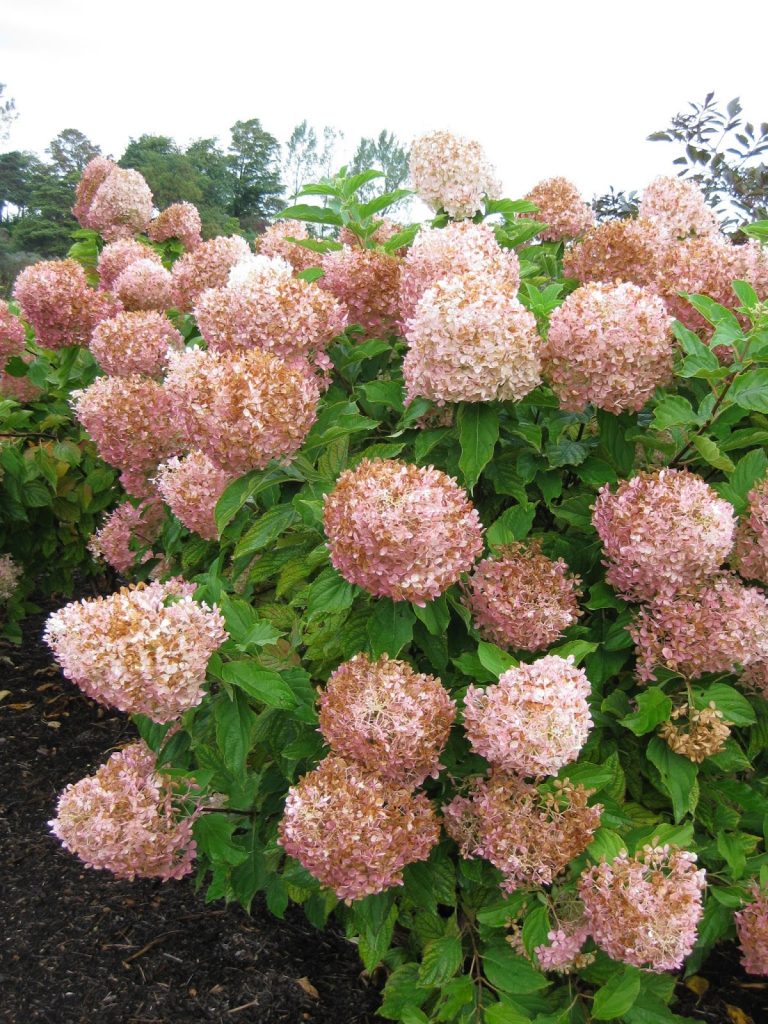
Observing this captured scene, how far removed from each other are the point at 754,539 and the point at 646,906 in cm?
89

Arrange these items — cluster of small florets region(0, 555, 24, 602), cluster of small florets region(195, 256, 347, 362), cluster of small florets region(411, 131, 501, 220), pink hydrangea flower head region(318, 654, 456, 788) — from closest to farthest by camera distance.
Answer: pink hydrangea flower head region(318, 654, 456, 788) → cluster of small florets region(195, 256, 347, 362) → cluster of small florets region(411, 131, 501, 220) → cluster of small florets region(0, 555, 24, 602)

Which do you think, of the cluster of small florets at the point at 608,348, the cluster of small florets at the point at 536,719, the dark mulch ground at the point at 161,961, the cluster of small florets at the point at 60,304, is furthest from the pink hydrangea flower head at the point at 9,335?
the cluster of small florets at the point at 536,719

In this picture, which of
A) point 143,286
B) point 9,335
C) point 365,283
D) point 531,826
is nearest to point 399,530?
point 531,826

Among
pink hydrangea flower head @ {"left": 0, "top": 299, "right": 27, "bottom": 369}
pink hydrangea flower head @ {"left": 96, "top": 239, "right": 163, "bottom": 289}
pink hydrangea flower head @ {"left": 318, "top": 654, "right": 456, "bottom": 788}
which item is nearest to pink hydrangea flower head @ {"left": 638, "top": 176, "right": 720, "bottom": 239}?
pink hydrangea flower head @ {"left": 318, "top": 654, "right": 456, "bottom": 788}

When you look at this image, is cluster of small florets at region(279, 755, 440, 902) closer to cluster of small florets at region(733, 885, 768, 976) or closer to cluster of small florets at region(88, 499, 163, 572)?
cluster of small florets at region(733, 885, 768, 976)

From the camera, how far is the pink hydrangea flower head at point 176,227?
5.09 meters

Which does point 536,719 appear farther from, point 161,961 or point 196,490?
point 161,961

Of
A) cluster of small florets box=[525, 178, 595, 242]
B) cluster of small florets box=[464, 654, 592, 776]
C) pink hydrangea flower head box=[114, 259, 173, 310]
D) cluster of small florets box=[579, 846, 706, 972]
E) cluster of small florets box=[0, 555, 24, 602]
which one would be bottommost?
cluster of small florets box=[0, 555, 24, 602]

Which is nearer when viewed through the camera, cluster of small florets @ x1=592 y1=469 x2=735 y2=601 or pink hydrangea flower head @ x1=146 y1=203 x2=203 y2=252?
cluster of small florets @ x1=592 y1=469 x2=735 y2=601

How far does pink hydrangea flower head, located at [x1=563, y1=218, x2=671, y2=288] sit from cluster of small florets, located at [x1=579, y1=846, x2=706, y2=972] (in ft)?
4.94

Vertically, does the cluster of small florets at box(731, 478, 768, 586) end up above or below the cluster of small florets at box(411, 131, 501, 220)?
below

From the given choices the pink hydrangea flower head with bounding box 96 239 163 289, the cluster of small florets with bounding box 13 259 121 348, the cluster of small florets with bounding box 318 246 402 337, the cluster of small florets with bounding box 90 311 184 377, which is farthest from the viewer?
the pink hydrangea flower head with bounding box 96 239 163 289

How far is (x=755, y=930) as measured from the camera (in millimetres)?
2000

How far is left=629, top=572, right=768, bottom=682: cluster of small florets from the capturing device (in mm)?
1909
